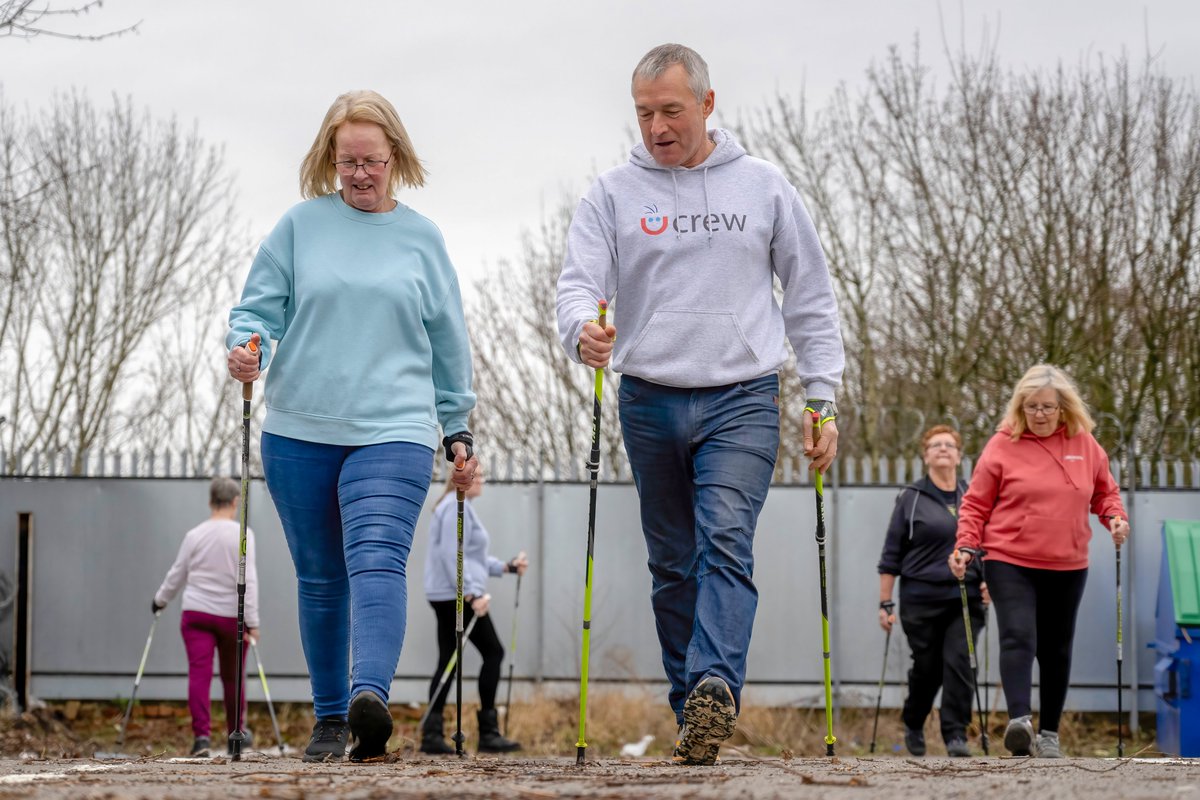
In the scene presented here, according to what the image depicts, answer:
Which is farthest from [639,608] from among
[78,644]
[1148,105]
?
[1148,105]

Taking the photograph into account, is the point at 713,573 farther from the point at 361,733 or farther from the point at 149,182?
the point at 149,182

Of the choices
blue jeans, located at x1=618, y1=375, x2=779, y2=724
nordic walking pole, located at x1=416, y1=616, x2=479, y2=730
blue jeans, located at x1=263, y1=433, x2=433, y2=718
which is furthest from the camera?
nordic walking pole, located at x1=416, y1=616, x2=479, y2=730

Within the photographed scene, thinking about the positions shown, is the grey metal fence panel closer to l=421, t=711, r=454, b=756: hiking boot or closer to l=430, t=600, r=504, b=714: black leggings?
l=430, t=600, r=504, b=714: black leggings

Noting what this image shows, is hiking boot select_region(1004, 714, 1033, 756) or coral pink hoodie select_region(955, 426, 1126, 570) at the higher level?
coral pink hoodie select_region(955, 426, 1126, 570)

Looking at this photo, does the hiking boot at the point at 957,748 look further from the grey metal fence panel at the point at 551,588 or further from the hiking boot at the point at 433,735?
A: the hiking boot at the point at 433,735

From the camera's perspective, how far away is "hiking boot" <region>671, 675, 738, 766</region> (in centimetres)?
400

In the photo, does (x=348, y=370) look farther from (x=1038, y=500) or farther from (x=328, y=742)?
(x=1038, y=500)

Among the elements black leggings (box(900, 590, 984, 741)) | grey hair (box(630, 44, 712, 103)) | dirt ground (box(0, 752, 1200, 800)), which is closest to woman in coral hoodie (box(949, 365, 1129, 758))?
black leggings (box(900, 590, 984, 741))

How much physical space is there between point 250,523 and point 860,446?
24.2 ft

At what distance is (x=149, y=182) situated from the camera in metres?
19.7

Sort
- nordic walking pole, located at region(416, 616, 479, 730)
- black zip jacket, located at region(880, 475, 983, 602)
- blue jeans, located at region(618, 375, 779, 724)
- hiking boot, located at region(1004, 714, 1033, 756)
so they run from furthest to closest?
nordic walking pole, located at region(416, 616, 479, 730) < black zip jacket, located at region(880, 475, 983, 602) < hiking boot, located at region(1004, 714, 1033, 756) < blue jeans, located at region(618, 375, 779, 724)

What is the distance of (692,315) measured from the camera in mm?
4668

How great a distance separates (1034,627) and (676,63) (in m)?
3.61

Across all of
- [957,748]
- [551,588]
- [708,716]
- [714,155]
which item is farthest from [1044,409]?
[551,588]
